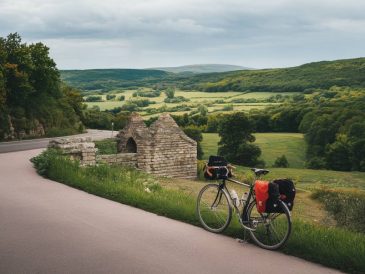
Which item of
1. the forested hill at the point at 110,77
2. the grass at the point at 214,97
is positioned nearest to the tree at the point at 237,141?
the grass at the point at 214,97

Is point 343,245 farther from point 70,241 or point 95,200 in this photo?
point 95,200

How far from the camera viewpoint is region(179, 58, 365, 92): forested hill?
16175 cm

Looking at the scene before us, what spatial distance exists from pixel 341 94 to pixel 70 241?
133238mm

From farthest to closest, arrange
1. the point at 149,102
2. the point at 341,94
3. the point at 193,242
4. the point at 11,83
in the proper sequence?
the point at 341,94 → the point at 149,102 → the point at 11,83 → the point at 193,242

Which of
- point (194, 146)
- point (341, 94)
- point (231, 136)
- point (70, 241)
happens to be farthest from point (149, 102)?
point (70, 241)

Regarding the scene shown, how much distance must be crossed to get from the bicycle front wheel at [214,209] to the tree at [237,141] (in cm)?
6241

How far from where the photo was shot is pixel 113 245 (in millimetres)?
7309

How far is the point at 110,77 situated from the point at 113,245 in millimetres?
165959

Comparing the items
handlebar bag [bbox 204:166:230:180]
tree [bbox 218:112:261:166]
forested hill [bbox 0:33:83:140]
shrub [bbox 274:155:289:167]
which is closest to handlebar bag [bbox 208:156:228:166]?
handlebar bag [bbox 204:166:230:180]

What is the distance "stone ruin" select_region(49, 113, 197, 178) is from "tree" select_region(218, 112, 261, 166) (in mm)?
40803

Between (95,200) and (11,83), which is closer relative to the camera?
(95,200)

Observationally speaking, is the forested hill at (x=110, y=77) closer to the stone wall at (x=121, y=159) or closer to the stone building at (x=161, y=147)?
the stone building at (x=161, y=147)

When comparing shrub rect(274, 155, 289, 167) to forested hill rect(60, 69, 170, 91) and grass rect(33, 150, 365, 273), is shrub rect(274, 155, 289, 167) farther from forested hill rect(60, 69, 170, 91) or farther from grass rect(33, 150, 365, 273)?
forested hill rect(60, 69, 170, 91)

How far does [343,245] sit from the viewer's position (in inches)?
260
